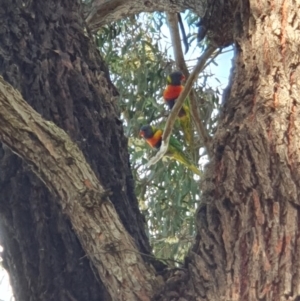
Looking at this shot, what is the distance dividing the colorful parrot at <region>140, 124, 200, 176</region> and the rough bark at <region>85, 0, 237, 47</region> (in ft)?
3.09

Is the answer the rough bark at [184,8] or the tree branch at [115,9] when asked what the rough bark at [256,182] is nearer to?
the rough bark at [184,8]

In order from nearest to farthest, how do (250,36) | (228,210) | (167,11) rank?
(228,210) → (250,36) → (167,11)

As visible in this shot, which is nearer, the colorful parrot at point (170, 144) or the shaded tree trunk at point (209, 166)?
the shaded tree trunk at point (209, 166)

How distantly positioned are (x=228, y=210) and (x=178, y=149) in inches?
82.9

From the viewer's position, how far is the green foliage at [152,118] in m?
3.59

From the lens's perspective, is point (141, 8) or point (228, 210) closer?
point (228, 210)

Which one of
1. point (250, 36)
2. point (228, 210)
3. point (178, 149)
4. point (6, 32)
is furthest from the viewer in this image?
point (178, 149)

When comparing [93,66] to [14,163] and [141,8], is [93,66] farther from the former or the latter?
[141,8]

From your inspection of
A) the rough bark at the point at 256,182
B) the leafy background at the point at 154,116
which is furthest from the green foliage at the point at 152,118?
the rough bark at the point at 256,182

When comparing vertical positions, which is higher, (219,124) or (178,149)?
(178,149)

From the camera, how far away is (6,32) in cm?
197

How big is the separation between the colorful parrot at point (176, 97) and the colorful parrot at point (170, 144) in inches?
4.2

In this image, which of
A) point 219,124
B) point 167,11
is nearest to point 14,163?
point 219,124

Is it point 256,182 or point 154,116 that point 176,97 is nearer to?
point 154,116
